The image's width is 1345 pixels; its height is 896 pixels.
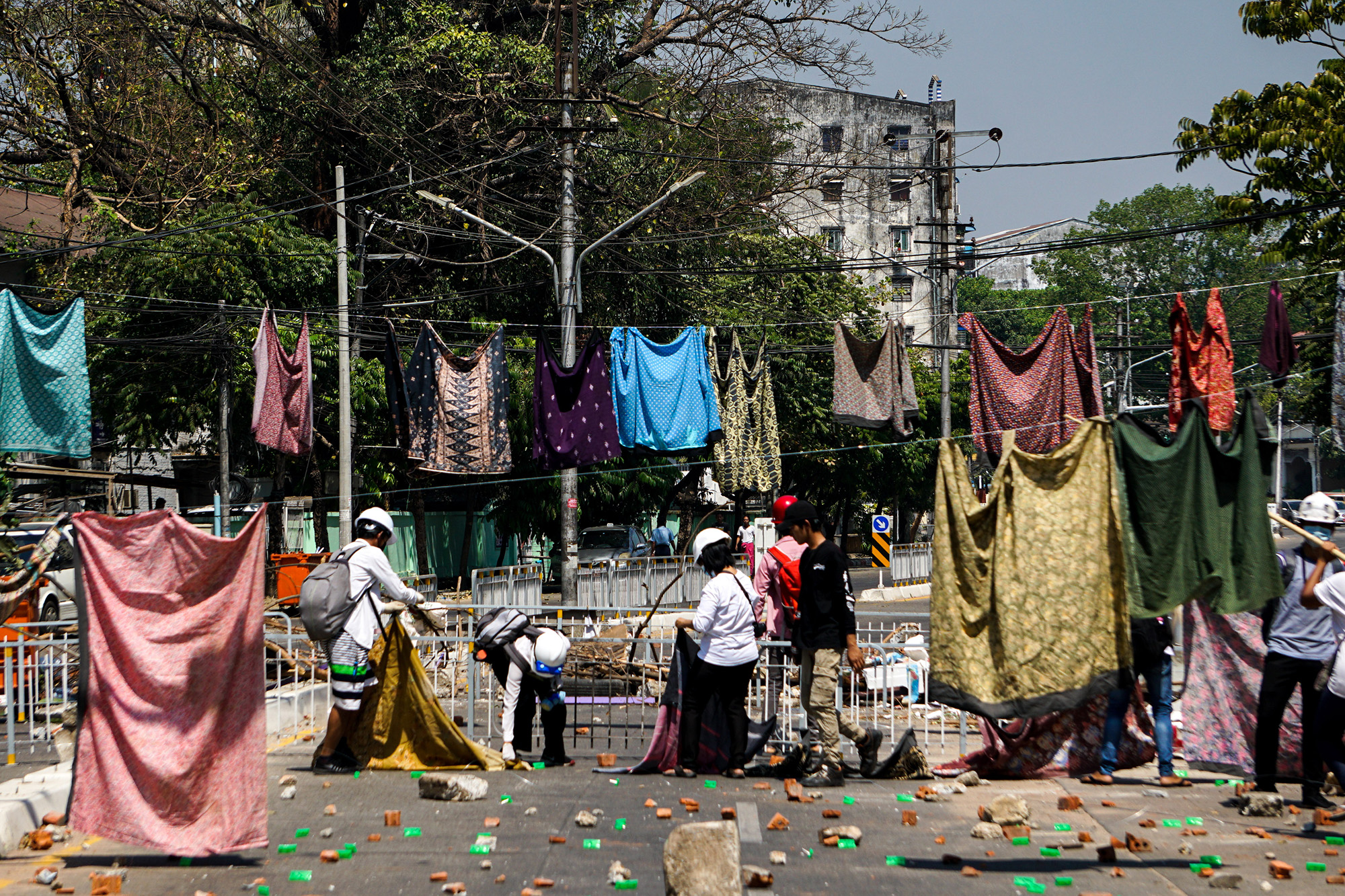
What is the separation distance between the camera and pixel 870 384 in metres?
16.9

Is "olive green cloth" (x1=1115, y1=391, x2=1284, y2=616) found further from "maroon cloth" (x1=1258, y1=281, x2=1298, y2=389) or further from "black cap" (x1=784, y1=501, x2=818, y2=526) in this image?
"maroon cloth" (x1=1258, y1=281, x2=1298, y2=389)

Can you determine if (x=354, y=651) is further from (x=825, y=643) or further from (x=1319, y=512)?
(x=1319, y=512)

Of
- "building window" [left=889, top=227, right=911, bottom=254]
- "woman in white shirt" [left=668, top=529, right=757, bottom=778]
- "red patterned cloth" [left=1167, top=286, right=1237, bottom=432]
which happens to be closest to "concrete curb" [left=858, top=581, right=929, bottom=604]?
"red patterned cloth" [left=1167, top=286, right=1237, bottom=432]

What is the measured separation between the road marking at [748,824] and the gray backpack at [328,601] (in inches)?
116

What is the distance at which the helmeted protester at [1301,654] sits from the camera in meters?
7.11

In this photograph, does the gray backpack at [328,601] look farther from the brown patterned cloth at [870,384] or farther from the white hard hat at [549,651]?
the brown patterned cloth at [870,384]

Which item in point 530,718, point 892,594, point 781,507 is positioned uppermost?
point 781,507

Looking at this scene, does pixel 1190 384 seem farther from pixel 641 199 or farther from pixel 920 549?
pixel 920 549

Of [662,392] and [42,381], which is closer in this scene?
[42,381]

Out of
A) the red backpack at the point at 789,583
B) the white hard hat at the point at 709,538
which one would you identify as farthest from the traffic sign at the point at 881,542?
the white hard hat at the point at 709,538

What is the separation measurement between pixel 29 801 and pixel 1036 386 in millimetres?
11068

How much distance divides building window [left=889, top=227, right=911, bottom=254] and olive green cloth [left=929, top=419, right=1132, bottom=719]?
5713cm

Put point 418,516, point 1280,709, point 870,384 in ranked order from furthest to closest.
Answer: point 418,516
point 870,384
point 1280,709

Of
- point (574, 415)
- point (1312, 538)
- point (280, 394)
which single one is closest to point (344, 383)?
point (280, 394)
